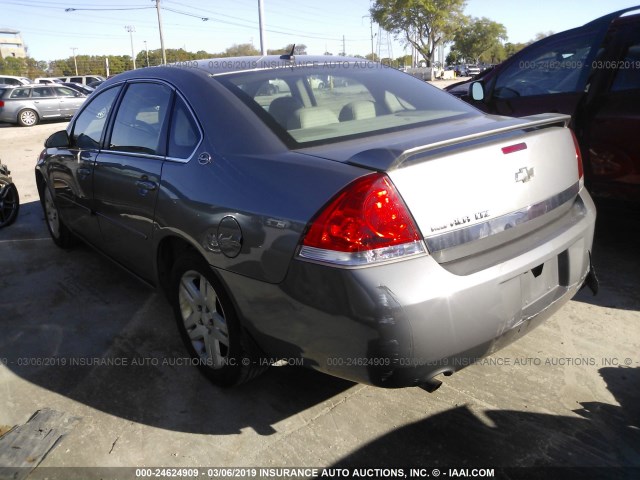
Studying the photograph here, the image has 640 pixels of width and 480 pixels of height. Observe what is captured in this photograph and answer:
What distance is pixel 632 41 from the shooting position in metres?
3.98

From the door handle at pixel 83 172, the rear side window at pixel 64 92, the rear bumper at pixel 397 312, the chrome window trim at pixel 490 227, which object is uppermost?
the rear side window at pixel 64 92

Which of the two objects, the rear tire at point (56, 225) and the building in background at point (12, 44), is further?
the building in background at point (12, 44)

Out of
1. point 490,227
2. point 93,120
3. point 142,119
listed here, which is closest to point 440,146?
point 490,227

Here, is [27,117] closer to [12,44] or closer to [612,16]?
[612,16]

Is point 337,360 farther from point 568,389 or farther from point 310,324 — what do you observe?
point 568,389

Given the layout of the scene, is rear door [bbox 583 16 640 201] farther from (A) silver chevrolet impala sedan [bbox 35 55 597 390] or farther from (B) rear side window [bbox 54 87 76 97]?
(B) rear side window [bbox 54 87 76 97]

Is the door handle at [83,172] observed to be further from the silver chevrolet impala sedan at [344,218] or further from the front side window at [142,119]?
the silver chevrolet impala sedan at [344,218]

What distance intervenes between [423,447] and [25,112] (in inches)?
801

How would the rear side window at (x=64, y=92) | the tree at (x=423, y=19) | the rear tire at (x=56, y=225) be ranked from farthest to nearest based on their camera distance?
1. the tree at (x=423, y=19)
2. the rear side window at (x=64, y=92)
3. the rear tire at (x=56, y=225)

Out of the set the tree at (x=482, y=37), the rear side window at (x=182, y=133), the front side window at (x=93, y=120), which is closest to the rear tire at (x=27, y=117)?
the front side window at (x=93, y=120)

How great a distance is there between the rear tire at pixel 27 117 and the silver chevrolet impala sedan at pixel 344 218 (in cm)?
1830

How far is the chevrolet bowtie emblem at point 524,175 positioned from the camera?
7.26 ft

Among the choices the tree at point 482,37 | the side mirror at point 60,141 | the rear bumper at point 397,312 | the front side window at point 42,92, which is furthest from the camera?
the tree at point 482,37

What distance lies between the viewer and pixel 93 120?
12.9 feet
